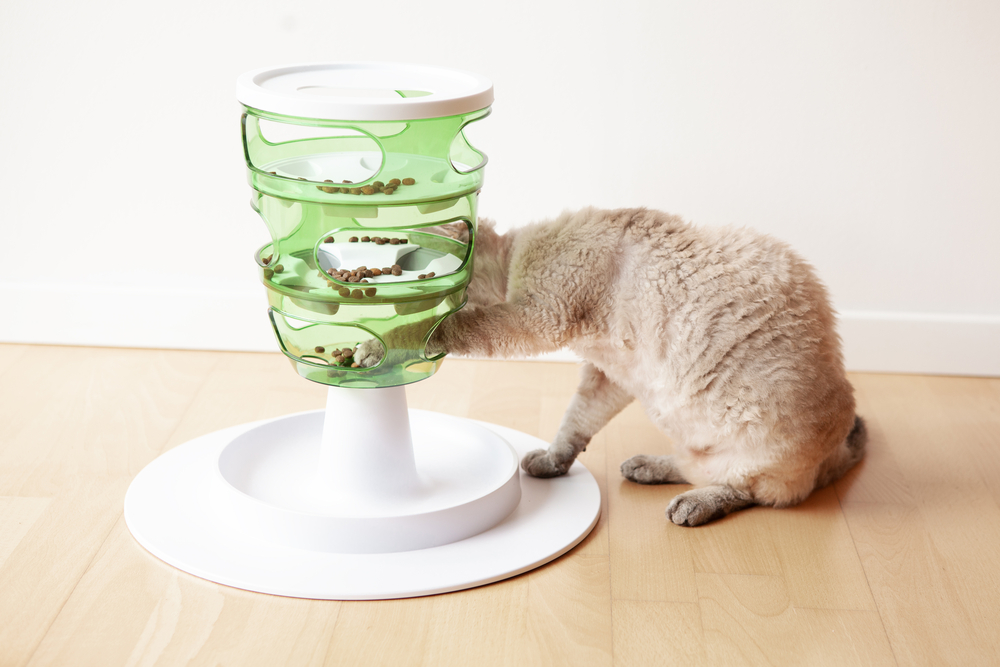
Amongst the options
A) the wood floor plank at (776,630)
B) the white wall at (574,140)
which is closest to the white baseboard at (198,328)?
the white wall at (574,140)

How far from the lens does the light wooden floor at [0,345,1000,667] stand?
124 cm

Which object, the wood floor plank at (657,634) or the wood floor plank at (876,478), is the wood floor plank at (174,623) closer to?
the wood floor plank at (657,634)

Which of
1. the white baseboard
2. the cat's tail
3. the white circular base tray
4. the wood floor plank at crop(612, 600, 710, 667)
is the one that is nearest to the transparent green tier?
the white circular base tray

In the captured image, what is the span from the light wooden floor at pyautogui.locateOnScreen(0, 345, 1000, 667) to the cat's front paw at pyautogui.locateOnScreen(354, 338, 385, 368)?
0.35m

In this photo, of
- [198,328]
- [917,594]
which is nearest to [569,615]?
[917,594]

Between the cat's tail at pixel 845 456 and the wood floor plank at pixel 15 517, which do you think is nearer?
the wood floor plank at pixel 15 517

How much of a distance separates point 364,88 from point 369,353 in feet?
1.32

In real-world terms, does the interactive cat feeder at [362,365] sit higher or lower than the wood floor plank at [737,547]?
higher

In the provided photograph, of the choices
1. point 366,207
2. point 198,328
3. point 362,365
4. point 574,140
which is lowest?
point 198,328

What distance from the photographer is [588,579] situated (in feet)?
4.57

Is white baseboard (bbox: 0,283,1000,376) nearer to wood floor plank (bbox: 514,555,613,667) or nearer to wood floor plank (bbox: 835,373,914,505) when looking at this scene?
wood floor plank (bbox: 835,373,914,505)

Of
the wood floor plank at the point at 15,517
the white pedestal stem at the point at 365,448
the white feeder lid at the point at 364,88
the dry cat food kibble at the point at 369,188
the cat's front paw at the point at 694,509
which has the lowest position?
the wood floor plank at the point at 15,517

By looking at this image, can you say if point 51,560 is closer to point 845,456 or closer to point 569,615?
point 569,615

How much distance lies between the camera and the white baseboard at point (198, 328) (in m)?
2.22
